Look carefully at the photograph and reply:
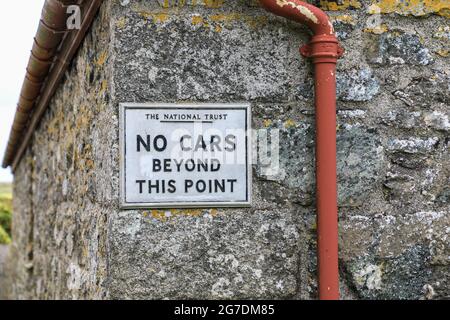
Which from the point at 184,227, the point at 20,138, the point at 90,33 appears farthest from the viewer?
the point at 20,138

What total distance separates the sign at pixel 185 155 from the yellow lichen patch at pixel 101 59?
316 millimetres

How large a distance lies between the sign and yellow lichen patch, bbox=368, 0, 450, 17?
0.70 metres

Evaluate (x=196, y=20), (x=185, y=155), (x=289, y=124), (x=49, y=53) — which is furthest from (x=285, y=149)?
(x=49, y=53)

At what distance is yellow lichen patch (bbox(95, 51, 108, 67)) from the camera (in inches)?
107

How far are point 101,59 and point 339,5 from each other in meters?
1.00

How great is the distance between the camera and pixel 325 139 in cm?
259

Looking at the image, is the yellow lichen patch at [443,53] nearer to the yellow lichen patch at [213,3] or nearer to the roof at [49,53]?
the yellow lichen patch at [213,3]

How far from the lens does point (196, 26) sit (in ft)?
8.48

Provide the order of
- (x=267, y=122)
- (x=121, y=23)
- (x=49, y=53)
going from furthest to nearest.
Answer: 1. (x=49, y=53)
2. (x=267, y=122)
3. (x=121, y=23)

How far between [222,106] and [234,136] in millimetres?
124

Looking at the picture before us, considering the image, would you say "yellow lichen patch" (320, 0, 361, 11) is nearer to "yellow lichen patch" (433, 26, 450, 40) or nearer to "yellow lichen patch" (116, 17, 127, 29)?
"yellow lichen patch" (433, 26, 450, 40)

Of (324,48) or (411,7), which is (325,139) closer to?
(324,48)

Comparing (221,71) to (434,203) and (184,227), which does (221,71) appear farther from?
(434,203)

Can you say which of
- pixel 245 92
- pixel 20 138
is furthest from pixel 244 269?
pixel 20 138
